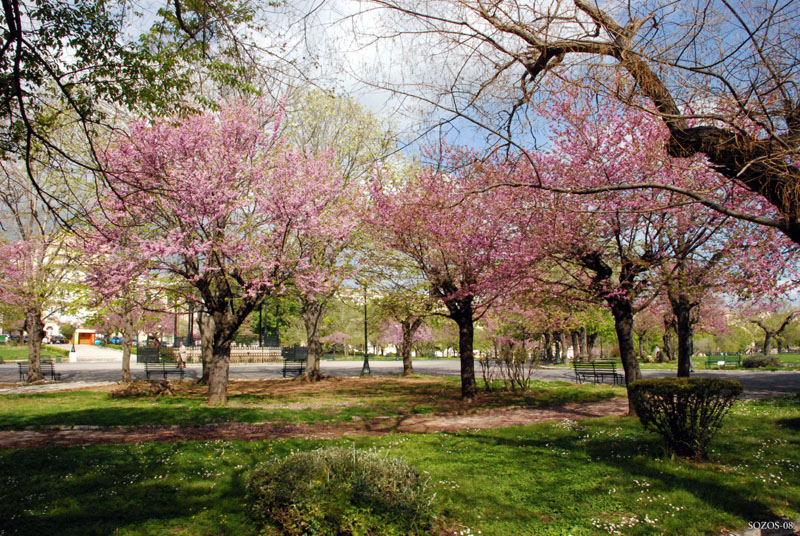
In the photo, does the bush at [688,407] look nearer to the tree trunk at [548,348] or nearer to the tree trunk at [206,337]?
the tree trunk at [206,337]

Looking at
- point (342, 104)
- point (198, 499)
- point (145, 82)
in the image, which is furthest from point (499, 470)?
point (342, 104)

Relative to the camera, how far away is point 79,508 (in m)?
4.85

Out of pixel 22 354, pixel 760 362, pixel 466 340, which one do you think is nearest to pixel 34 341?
pixel 466 340

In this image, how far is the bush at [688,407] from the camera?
6273 millimetres

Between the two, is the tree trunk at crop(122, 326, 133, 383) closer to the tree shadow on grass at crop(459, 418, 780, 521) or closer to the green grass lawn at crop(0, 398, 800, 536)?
the green grass lawn at crop(0, 398, 800, 536)

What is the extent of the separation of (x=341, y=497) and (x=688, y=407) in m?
5.08

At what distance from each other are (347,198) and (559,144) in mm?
8754

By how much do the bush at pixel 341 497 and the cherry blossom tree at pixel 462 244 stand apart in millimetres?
8179

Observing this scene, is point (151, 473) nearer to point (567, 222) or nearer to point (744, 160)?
point (744, 160)

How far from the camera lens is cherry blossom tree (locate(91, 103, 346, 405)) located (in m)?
12.7

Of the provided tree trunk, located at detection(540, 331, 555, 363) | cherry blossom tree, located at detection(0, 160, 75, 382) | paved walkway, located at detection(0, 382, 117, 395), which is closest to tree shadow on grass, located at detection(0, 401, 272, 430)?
paved walkway, located at detection(0, 382, 117, 395)

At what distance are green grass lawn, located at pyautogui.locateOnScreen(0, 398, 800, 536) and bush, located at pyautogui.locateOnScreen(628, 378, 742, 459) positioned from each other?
1.01 feet

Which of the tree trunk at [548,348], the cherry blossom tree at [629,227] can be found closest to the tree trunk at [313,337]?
the cherry blossom tree at [629,227]

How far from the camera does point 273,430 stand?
927 cm
